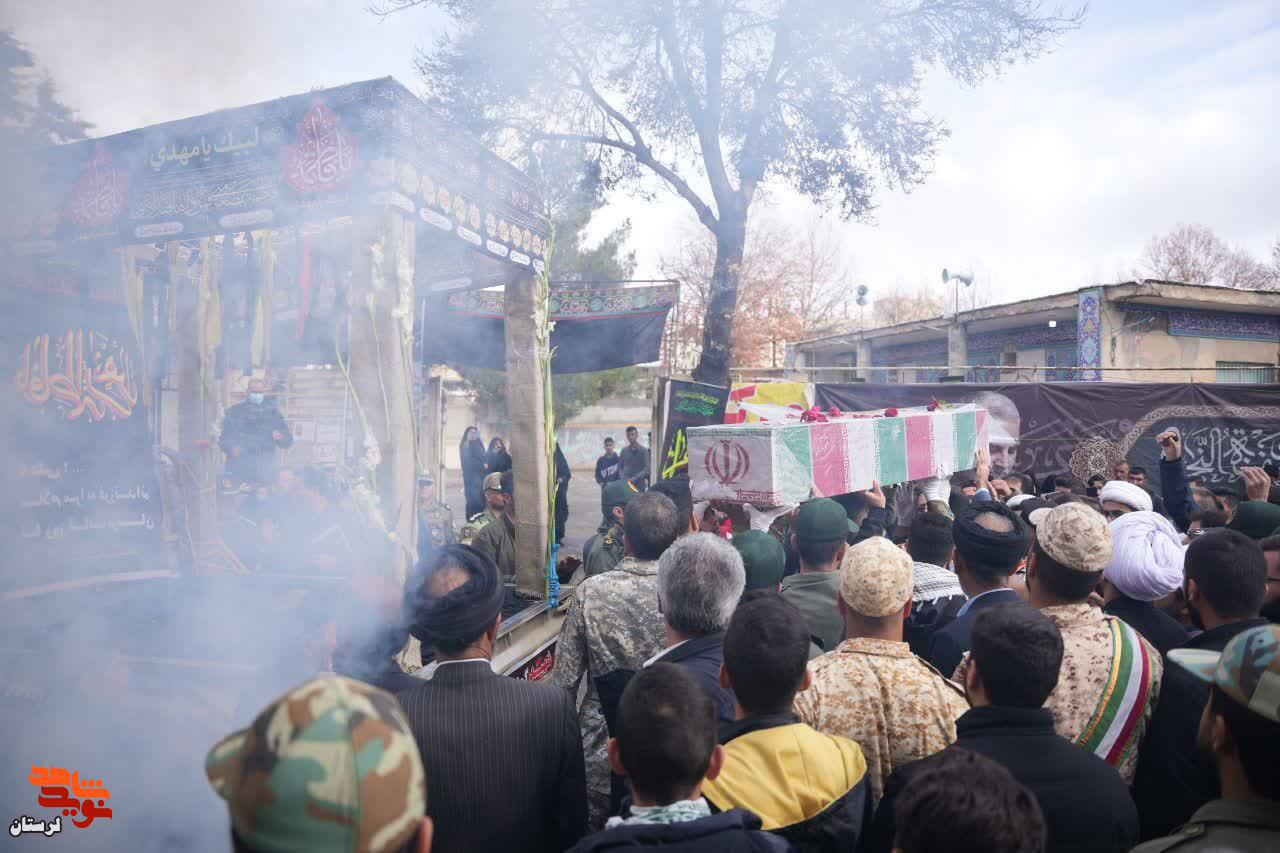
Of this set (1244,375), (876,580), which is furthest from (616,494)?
(1244,375)

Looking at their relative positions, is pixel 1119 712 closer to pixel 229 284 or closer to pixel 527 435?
pixel 527 435

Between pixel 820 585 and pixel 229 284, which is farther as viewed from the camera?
pixel 229 284

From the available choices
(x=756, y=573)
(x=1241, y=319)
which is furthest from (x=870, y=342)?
(x=756, y=573)

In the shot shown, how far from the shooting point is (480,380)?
63.7 feet

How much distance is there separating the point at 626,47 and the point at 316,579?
692 centimetres

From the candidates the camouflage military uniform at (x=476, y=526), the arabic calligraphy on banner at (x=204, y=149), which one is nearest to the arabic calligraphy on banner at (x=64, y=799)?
the camouflage military uniform at (x=476, y=526)

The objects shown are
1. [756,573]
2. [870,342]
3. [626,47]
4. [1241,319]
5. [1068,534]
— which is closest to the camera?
[1068,534]

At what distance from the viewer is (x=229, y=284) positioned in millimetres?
4055

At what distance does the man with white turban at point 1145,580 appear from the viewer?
2533 millimetres

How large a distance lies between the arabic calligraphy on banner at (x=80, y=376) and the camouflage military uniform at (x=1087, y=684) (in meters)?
4.43

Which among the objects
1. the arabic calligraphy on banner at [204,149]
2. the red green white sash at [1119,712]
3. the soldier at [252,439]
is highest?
the arabic calligraphy on banner at [204,149]

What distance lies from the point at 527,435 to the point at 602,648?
77.4 inches

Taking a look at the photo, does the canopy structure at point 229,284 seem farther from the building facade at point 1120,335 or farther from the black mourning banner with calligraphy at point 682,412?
the building facade at point 1120,335

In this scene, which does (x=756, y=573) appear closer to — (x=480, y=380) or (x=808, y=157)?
(x=808, y=157)
